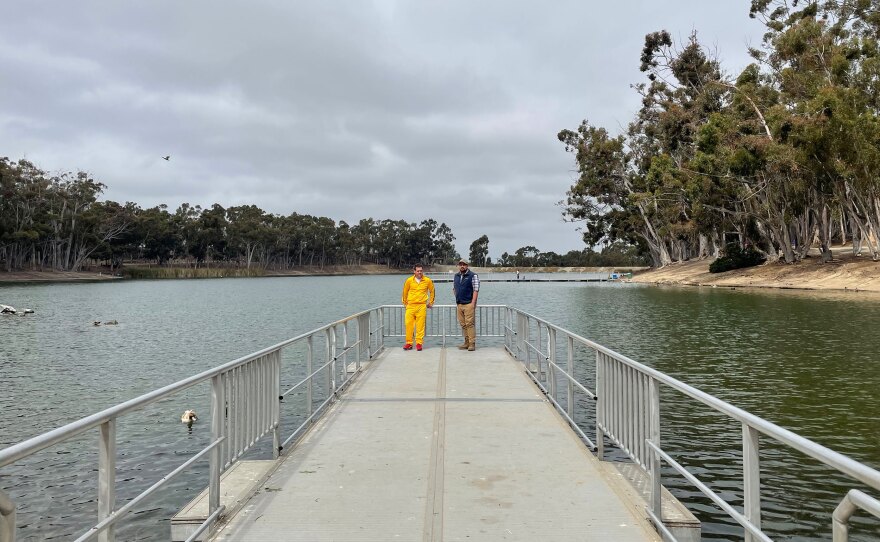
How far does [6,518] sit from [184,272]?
131m

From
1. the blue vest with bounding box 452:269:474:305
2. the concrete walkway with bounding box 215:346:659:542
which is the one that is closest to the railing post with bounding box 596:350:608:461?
the concrete walkway with bounding box 215:346:659:542

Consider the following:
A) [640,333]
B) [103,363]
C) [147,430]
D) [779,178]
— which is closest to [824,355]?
[640,333]

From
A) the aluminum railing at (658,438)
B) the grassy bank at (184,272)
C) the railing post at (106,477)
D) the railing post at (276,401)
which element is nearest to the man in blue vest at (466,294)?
the aluminum railing at (658,438)

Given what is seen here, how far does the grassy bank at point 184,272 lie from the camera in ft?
375

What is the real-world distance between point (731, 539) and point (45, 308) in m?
42.6

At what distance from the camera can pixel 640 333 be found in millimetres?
21781

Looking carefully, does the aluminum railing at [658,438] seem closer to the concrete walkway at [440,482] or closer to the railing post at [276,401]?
the concrete walkway at [440,482]

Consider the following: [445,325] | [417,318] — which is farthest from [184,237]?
[417,318]

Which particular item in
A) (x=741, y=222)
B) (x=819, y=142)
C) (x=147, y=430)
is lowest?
(x=147, y=430)

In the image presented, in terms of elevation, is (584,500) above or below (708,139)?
below

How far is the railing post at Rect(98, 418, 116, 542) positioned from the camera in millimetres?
3160

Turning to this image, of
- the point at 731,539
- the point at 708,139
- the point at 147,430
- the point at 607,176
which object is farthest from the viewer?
the point at 607,176

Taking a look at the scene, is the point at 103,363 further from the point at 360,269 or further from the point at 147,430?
the point at 360,269

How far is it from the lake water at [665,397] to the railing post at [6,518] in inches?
177
